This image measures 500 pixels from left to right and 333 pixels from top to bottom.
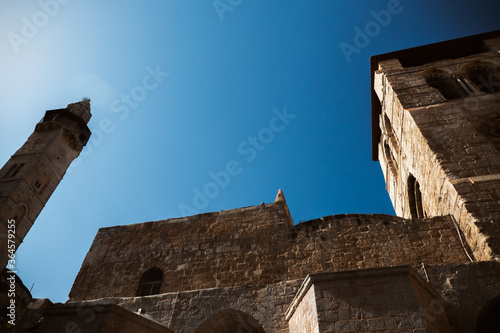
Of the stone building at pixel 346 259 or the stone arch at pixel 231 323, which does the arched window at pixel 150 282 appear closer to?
the stone building at pixel 346 259

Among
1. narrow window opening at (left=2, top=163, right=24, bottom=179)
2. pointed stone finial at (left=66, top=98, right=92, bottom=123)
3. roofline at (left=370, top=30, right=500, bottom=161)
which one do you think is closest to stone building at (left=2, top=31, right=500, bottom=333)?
roofline at (left=370, top=30, right=500, bottom=161)

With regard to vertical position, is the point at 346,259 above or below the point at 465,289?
above

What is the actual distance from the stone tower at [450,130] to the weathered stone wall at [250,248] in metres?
0.66

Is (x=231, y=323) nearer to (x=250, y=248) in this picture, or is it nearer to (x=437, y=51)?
(x=250, y=248)

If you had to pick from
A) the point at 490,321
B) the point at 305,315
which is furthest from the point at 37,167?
the point at 490,321

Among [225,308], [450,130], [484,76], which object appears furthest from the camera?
[484,76]

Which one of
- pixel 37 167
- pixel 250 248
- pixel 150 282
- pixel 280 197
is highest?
pixel 37 167

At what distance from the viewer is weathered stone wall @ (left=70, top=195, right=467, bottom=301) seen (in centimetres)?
594

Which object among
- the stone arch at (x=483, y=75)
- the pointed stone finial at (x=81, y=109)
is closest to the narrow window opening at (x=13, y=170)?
the pointed stone finial at (x=81, y=109)

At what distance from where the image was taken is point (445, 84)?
9367 millimetres

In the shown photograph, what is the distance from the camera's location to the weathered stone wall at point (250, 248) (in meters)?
5.94

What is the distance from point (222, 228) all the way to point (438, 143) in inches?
192

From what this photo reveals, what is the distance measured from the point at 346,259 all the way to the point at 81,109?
17.7 meters

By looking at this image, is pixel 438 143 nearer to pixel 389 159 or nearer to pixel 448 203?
pixel 448 203
